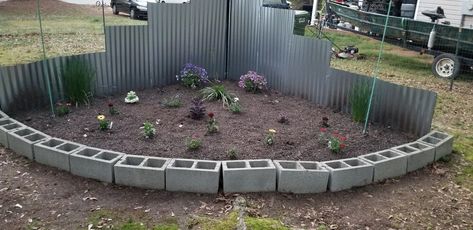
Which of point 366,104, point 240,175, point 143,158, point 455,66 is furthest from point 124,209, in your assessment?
point 455,66

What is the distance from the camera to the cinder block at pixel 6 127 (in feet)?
13.6

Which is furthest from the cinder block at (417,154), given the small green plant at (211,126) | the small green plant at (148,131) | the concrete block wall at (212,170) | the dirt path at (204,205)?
the small green plant at (148,131)

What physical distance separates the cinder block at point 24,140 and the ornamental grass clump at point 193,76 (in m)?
2.56

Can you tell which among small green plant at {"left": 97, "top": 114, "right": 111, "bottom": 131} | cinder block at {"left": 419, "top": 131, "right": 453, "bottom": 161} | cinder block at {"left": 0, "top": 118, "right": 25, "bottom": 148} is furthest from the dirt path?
small green plant at {"left": 97, "top": 114, "right": 111, "bottom": 131}

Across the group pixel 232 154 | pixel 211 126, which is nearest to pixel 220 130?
pixel 211 126

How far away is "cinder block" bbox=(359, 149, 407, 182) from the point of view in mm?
3789

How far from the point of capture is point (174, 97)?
5773 millimetres

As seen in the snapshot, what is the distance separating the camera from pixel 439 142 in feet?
14.1

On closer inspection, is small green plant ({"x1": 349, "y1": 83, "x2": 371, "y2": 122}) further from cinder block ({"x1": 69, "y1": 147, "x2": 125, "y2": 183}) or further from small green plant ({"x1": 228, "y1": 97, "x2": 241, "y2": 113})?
cinder block ({"x1": 69, "y1": 147, "x2": 125, "y2": 183})

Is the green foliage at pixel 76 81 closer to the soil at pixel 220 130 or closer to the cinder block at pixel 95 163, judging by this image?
the soil at pixel 220 130

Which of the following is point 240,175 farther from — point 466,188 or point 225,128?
point 466,188

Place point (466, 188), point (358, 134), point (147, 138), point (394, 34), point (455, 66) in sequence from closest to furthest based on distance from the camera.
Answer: point (466, 188) → point (147, 138) → point (358, 134) → point (455, 66) → point (394, 34)

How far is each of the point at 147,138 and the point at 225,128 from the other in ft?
2.99

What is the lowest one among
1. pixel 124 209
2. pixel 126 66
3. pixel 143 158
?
pixel 124 209
